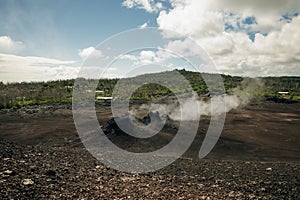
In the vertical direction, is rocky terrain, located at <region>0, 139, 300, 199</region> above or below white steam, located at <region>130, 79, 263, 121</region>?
below

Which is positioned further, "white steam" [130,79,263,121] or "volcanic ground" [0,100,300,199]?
"white steam" [130,79,263,121]

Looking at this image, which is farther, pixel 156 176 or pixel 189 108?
pixel 189 108

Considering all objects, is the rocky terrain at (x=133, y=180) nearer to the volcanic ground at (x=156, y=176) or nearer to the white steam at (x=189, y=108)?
the volcanic ground at (x=156, y=176)

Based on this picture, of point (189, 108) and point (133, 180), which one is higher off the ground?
point (189, 108)

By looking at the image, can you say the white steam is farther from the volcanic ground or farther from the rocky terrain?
the rocky terrain

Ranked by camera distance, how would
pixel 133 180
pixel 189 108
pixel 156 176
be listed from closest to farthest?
pixel 133 180
pixel 156 176
pixel 189 108

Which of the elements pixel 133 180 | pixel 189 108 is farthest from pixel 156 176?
pixel 189 108

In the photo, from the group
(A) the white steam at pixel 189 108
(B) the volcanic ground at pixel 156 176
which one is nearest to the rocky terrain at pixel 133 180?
(B) the volcanic ground at pixel 156 176

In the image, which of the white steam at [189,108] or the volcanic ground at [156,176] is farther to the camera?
the white steam at [189,108]

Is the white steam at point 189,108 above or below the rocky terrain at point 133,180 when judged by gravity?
above

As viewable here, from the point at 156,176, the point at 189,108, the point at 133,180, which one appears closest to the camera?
the point at 133,180

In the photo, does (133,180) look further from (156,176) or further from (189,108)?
(189,108)

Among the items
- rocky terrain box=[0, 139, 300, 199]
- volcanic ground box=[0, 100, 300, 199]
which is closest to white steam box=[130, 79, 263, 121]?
volcanic ground box=[0, 100, 300, 199]

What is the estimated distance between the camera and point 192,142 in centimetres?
1593
